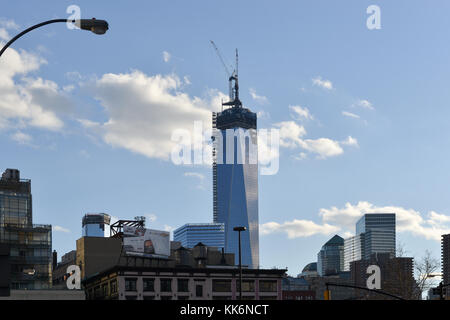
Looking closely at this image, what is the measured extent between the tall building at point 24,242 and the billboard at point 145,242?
660 inches

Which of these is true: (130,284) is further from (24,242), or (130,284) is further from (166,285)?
(24,242)

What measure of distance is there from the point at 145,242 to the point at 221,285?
2081 centimetres

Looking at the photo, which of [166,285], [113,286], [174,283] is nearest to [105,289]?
[113,286]

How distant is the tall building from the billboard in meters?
16.8

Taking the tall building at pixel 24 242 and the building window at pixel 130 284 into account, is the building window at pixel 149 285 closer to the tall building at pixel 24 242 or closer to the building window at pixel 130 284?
the building window at pixel 130 284

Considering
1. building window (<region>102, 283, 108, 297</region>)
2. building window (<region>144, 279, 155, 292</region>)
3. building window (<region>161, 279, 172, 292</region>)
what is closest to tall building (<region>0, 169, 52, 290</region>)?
building window (<region>102, 283, 108, 297</region>)

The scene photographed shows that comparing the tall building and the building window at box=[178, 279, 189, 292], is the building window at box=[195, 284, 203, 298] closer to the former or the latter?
the building window at box=[178, 279, 189, 292]

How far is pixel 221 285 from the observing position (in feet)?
465

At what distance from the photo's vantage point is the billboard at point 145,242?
493ft
